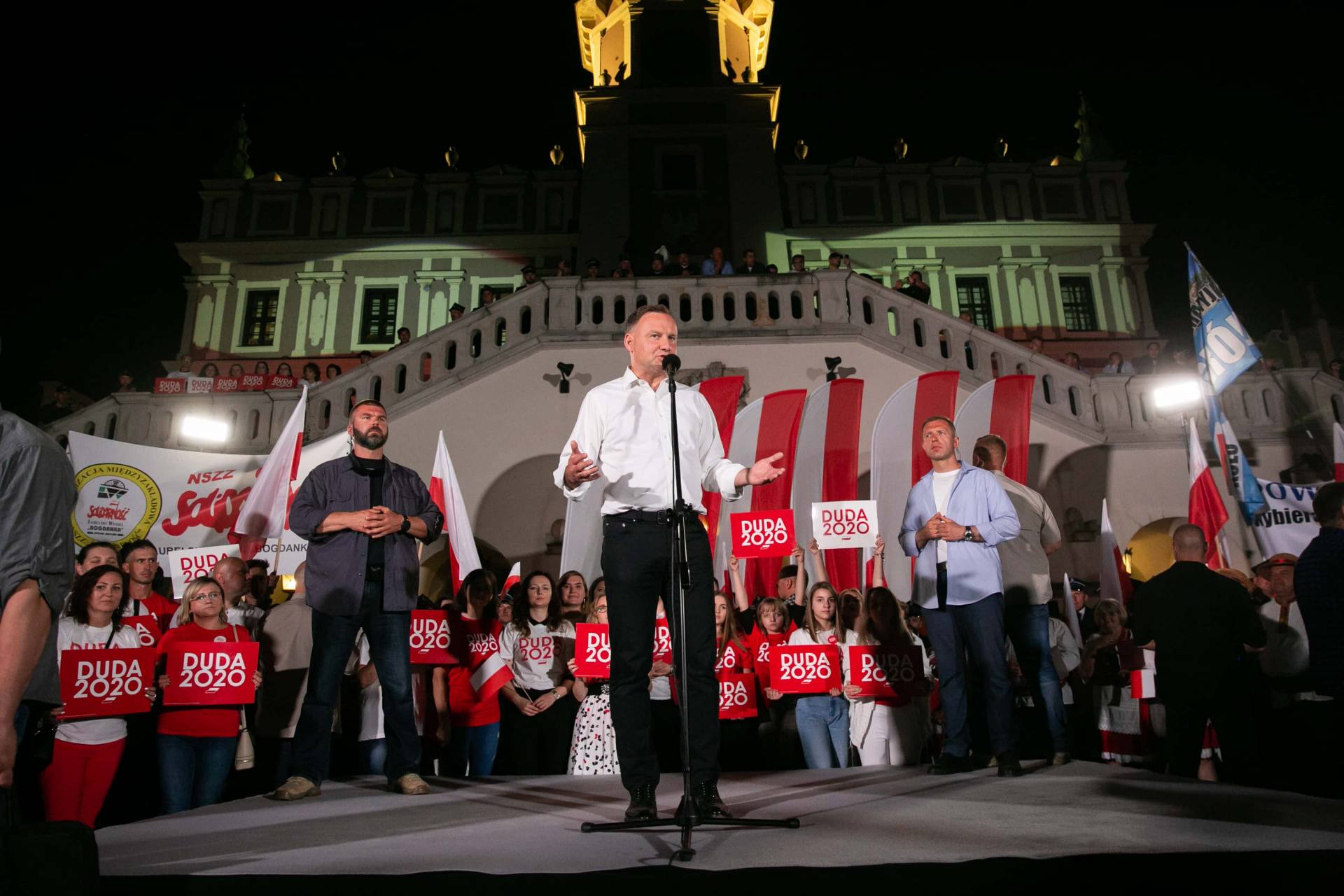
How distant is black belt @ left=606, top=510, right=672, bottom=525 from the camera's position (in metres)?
3.94

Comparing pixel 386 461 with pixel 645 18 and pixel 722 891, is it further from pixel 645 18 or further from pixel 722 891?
pixel 645 18

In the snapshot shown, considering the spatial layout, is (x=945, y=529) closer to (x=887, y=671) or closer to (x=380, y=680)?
(x=887, y=671)

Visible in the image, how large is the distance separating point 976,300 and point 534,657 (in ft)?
75.3

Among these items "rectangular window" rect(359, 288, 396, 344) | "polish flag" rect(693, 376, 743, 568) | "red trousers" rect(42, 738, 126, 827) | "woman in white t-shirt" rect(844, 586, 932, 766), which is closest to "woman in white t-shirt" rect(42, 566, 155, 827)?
"red trousers" rect(42, 738, 126, 827)

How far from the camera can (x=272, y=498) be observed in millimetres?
Result: 9570

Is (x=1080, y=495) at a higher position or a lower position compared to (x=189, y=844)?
higher

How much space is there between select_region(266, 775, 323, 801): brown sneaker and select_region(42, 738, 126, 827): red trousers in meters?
1.62

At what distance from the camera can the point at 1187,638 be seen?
211 inches

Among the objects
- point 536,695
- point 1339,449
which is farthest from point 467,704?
point 1339,449

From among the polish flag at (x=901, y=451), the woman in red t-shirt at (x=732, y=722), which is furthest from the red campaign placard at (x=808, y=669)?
the polish flag at (x=901, y=451)

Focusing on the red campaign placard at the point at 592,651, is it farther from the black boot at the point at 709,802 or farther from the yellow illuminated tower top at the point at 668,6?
the yellow illuminated tower top at the point at 668,6

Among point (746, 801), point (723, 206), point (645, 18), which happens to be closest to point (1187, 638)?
point (746, 801)

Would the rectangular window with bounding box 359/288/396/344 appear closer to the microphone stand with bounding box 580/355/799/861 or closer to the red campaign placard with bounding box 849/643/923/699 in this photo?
the red campaign placard with bounding box 849/643/923/699

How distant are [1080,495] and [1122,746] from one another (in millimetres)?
6697
